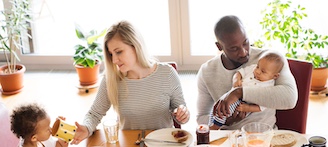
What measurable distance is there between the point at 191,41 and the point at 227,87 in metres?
2.44

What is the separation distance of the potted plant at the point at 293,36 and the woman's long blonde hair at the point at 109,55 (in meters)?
1.99

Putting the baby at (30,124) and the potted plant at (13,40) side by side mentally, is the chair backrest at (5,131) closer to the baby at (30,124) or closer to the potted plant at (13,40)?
the baby at (30,124)

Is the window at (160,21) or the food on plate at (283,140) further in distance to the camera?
the window at (160,21)

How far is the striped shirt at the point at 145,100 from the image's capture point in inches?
88.7

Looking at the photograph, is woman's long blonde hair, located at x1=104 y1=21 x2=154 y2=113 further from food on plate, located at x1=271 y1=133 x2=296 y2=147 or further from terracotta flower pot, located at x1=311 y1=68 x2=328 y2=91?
terracotta flower pot, located at x1=311 y1=68 x2=328 y2=91

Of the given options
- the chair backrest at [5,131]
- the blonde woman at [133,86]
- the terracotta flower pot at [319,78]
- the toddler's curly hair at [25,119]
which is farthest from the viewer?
the terracotta flower pot at [319,78]

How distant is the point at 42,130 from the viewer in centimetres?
174

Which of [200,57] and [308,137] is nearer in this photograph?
[308,137]

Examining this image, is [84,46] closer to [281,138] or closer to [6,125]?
[6,125]

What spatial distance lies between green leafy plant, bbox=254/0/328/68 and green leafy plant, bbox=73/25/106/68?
56.3 inches

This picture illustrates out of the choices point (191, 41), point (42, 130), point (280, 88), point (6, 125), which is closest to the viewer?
point (42, 130)

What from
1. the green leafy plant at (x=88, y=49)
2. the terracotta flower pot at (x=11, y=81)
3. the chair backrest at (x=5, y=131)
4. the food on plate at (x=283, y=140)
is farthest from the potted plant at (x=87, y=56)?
the food on plate at (x=283, y=140)

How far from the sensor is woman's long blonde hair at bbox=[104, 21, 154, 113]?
2205 mm

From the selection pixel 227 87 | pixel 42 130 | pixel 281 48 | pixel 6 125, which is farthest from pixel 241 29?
pixel 281 48
